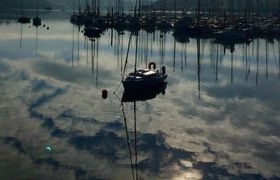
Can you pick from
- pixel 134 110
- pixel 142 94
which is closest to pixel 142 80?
pixel 142 94

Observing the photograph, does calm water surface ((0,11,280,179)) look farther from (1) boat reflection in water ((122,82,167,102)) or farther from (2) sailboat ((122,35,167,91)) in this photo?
(2) sailboat ((122,35,167,91))

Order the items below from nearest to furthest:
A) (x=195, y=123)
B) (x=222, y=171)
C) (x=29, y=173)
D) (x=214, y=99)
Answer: (x=29, y=173), (x=222, y=171), (x=195, y=123), (x=214, y=99)

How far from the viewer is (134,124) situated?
121 ft

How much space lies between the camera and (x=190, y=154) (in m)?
29.9

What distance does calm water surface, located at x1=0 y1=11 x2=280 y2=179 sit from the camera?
27.1m

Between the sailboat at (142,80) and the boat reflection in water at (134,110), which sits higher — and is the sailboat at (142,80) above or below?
above

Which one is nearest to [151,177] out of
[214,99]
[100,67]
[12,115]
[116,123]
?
[116,123]

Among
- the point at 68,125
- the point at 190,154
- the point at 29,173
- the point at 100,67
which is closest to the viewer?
the point at 29,173

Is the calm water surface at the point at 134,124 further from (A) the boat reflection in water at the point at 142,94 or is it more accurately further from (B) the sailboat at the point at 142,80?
(B) the sailboat at the point at 142,80

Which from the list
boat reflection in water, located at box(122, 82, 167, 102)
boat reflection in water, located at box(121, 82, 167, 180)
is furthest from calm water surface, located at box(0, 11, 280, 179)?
boat reflection in water, located at box(122, 82, 167, 102)

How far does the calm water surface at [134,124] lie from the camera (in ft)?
88.9

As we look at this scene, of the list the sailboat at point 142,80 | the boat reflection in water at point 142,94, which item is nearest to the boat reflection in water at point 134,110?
the boat reflection in water at point 142,94

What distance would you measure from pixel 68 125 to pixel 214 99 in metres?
19.7

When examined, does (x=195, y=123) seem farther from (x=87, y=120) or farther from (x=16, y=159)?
(x=16, y=159)
